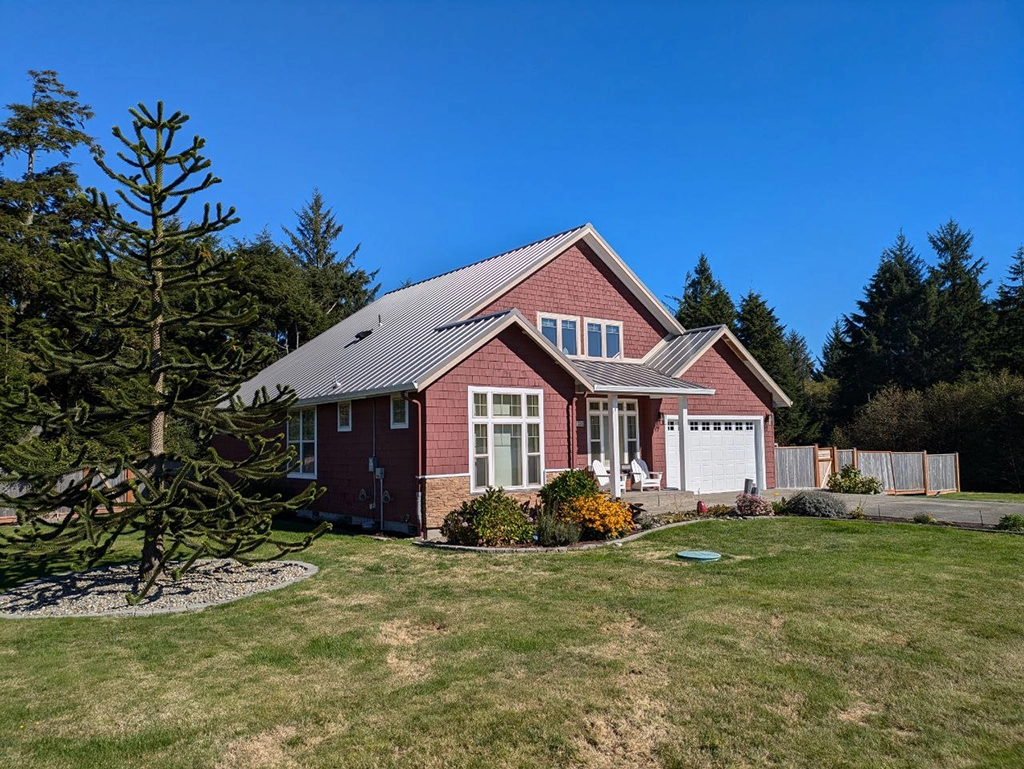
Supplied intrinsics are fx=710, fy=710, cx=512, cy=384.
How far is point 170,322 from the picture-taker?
9.95 m

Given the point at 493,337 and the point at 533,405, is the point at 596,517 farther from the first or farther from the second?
the point at 493,337

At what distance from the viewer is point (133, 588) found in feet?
32.4

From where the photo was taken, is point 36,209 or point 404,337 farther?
point 36,209

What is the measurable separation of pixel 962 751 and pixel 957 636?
3.13 m

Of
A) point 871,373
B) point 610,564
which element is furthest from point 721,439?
point 871,373

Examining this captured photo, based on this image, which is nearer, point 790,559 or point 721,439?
point 790,559

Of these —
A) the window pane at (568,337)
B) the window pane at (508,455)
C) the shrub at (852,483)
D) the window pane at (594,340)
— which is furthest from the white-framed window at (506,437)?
the shrub at (852,483)

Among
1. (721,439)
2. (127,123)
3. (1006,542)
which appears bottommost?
(1006,542)

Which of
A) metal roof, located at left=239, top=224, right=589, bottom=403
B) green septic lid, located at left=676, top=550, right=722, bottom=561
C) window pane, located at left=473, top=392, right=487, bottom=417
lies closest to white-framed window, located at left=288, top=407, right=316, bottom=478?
metal roof, located at left=239, top=224, right=589, bottom=403

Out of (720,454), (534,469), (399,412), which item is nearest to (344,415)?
(399,412)

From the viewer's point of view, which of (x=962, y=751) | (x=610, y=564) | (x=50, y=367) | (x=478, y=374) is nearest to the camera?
(x=962, y=751)

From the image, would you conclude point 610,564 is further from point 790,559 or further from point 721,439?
point 721,439

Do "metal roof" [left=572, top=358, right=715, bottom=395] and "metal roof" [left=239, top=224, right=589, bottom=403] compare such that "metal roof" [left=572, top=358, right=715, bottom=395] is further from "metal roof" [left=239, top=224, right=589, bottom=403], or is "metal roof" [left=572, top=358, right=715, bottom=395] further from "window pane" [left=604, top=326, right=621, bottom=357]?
"metal roof" [left=239, top=224, right=589, bottom=403]

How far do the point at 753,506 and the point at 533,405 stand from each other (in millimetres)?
6190
